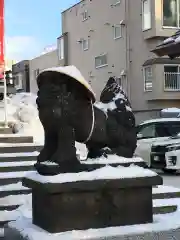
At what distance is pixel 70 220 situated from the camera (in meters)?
3.69

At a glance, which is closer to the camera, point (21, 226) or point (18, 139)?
point (21, 226)

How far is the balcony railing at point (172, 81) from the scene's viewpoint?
2456 centimetres

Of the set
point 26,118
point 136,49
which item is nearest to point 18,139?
point 26,118

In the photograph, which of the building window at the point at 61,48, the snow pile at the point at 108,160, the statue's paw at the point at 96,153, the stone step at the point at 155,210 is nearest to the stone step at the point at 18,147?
the stone step at the point at 155,210

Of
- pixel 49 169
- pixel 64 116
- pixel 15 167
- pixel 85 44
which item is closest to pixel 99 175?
pixel 49 169

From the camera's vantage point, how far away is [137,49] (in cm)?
2512

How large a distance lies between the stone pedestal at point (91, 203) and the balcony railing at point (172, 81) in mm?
20995

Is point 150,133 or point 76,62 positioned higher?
point 76,62

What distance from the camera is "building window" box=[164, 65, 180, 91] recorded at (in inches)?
967

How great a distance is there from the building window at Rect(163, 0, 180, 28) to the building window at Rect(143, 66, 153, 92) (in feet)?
7.81

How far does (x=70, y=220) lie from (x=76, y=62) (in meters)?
29.3

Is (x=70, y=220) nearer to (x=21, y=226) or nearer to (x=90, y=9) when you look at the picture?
(x=21, y=226)

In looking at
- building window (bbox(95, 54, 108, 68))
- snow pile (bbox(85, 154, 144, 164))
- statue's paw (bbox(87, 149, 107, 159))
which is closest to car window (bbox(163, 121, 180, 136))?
snow pile (bbox(85, 154, 144, 164))

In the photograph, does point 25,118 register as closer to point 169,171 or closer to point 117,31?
point 169,171
